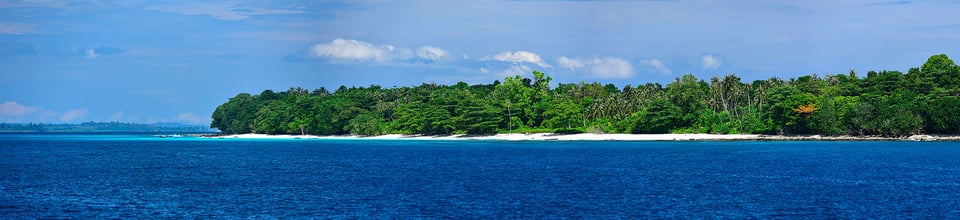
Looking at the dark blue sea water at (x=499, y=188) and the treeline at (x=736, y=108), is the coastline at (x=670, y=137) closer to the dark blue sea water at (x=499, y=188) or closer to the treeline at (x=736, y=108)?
the treeline at (x=736, y=108)

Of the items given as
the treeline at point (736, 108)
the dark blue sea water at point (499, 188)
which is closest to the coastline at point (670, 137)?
the treeline at point (736, 108)

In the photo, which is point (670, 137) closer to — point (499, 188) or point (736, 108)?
point (736, 108)

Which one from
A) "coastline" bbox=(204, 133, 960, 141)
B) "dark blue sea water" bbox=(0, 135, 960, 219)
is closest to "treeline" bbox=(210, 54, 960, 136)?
"coastline" bbox=(204, 133, 960, 141)

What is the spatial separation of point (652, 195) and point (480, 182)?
48.9ft

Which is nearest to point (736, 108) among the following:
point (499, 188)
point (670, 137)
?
point (670, 137)

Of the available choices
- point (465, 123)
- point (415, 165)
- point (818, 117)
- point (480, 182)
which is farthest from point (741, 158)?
point (465, 123)

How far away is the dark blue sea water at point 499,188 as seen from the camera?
47969mm

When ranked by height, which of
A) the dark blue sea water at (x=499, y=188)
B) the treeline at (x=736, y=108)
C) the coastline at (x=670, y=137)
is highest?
the treeline at (x=736, y=108)

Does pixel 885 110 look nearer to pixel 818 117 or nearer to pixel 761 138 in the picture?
pixel 818 117

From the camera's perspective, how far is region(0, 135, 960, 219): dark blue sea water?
48.0 m

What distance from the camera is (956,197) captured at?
175ft

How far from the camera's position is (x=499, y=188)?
61.5 m

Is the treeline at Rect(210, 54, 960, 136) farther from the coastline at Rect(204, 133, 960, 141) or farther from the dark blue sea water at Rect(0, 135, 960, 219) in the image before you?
the dark blue sea water at Rect(0, 135, 960, 219)

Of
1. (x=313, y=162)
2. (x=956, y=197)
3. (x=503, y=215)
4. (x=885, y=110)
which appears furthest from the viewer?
(x=885, y=110)
